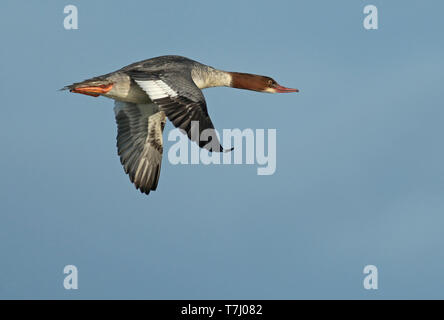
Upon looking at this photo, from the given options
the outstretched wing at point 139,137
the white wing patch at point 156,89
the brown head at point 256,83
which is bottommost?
the outstretched wing at point 139,137

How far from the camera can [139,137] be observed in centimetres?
1340

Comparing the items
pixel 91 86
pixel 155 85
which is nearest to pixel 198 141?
pixel 155 85

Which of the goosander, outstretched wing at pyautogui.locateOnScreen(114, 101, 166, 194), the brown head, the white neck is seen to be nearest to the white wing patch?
the goosander

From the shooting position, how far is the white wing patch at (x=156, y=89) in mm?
11094

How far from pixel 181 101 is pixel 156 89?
0.51 metres

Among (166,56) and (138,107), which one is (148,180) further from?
(166,56)

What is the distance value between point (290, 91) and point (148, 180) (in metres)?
2.71

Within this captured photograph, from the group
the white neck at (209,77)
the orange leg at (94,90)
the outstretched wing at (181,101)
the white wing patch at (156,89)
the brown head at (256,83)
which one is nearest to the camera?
the outstretched wing at (181,101)

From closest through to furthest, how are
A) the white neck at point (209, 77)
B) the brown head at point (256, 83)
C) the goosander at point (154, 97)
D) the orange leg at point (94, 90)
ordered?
the goosander at point (154, 97) < the orange leg at point (94, 90) < the white neck at point (209, 77) < the brown head at point (256, 83)

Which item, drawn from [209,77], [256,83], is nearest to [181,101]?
[209,77]

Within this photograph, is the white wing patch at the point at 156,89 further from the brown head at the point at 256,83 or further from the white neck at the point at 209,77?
the brown head at the point at 256,83

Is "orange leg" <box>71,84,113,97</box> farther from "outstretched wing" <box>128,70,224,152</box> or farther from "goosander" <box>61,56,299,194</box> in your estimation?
"outstretched wing" <box>128,70,224,152</box>

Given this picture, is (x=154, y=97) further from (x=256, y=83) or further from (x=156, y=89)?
(x=256, y=83)

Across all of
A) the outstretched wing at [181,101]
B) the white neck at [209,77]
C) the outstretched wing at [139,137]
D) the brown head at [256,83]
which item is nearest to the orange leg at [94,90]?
the outstretched wing at [181,101]
